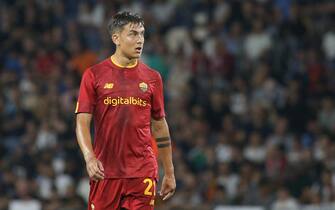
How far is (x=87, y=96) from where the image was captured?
24.5 ft

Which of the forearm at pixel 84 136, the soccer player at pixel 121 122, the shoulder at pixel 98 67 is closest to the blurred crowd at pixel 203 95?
the soccer player at pixel 121 122

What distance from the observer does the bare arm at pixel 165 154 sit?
25.4ft

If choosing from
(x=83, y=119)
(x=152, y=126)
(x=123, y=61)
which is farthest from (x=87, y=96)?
(x=152, y=126)

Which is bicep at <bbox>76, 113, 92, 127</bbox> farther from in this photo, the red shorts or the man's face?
the man's face

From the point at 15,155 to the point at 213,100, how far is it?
331cm

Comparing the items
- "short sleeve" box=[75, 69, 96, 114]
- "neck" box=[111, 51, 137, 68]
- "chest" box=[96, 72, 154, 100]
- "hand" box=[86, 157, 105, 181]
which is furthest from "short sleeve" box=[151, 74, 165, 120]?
"hand" box=[86, 157, 105, 181]

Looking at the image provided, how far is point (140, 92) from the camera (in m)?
7.56

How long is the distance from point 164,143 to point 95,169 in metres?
0.83

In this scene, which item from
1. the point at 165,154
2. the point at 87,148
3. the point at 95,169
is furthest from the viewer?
the point at 165,154

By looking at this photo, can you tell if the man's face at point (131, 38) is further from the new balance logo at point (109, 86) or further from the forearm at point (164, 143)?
the forearm at point (164, 143)

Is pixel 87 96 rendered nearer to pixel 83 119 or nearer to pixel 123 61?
pixel 83 119

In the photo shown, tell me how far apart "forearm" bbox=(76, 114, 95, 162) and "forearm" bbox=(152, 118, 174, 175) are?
644 millimetres

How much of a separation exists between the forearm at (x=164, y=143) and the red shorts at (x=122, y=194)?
0.99 feet

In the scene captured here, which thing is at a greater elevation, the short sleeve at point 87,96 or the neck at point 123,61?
the neck at point 123,61
